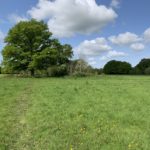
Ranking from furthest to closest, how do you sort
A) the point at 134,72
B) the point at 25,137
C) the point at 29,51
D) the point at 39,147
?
1. the point at 134,72
2. the point at 29,51
3. the point at 25,137
4. the point at 39,147

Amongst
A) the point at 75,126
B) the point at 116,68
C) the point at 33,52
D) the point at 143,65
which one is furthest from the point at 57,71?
the point at 143,65

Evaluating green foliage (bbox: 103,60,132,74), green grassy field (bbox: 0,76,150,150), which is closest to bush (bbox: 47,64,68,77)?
green foliage (bbox: 103,60,132,74)

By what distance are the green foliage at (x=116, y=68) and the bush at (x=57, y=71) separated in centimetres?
3409

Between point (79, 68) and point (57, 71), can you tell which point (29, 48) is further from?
point (79, 68)

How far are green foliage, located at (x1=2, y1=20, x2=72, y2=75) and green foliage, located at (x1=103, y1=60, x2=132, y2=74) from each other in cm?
3637

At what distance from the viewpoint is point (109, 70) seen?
8575cm

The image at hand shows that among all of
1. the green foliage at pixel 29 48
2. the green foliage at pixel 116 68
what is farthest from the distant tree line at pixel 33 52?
the green foliage at pixel 116 68

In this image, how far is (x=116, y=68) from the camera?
279ft

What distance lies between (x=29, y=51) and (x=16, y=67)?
3.44m

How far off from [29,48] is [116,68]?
Answer: 1583 inches

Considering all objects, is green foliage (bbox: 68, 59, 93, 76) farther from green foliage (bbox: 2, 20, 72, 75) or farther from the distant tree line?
green foliage (bbox: 2, 20, 72, 75)

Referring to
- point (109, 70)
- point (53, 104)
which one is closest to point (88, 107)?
point (53, 104)

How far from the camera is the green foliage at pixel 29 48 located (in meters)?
48.2

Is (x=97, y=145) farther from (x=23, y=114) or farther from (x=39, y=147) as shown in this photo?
(x=23, y=114)
